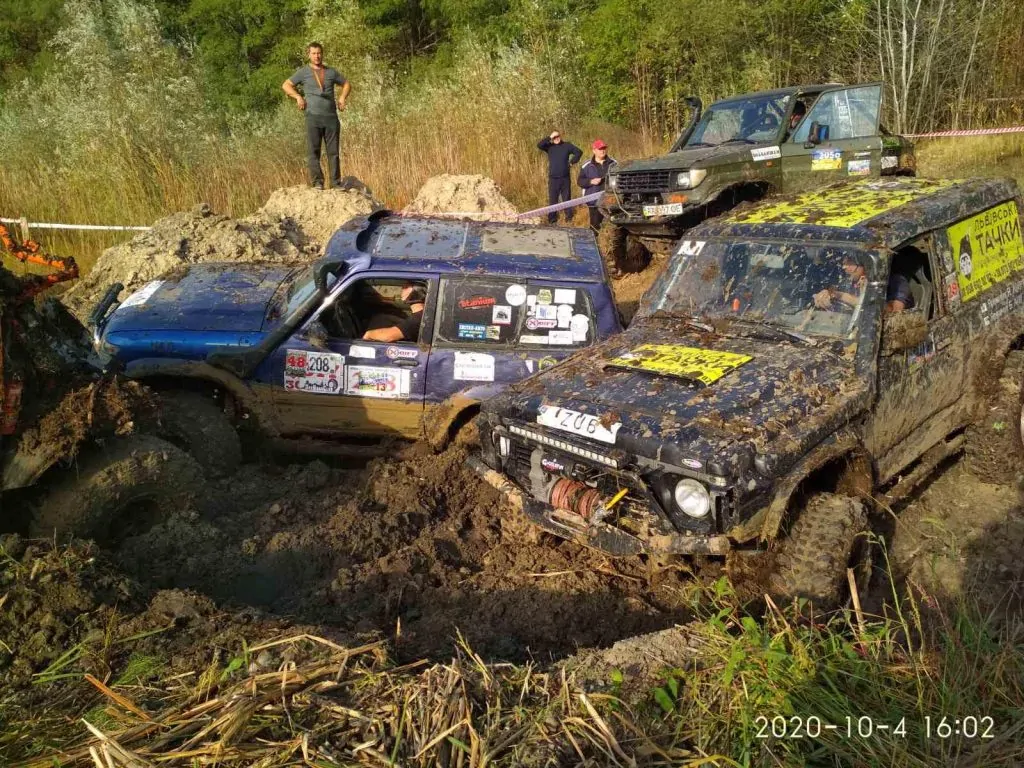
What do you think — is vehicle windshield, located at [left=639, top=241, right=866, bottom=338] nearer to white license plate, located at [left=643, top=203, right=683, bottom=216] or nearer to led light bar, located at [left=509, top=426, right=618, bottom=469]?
led light bar, located at [left=509, top=426, right=618, bottom=469]

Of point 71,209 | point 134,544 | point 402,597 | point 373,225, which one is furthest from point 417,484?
point 71,209

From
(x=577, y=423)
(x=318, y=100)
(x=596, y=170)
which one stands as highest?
(x=318, y=100)

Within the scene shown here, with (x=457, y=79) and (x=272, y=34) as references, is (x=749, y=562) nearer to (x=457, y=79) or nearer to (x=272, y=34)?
(x=457, y=79)

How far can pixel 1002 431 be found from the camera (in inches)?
200

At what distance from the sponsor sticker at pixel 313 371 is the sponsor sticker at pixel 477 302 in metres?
0.95

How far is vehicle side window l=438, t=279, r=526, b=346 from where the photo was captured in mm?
5594

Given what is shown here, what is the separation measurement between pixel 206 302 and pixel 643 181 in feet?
18.8

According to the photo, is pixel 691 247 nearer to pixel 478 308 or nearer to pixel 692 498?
pixel 478 308

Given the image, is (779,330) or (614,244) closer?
(779,330)

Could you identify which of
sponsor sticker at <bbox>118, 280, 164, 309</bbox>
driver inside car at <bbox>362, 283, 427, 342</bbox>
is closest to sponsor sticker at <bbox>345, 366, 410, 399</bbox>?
driver inside car at <bbox>362, 283, 427, 342</bbox>

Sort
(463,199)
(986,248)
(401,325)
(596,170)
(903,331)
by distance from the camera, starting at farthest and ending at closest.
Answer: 1. (463,199)
2. (596,170)
3. (401,325)
4. (986,248)
5. (903,331)

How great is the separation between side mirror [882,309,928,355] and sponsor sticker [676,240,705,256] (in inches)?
55.4

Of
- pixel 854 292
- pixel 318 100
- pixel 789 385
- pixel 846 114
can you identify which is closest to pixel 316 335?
pixel 789 385

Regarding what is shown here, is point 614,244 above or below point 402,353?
above
